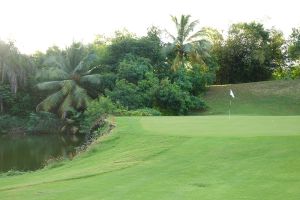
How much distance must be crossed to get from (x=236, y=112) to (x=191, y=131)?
24628mm

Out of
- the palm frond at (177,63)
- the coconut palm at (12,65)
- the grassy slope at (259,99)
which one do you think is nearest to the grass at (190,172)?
the grassy slope at (259,99)

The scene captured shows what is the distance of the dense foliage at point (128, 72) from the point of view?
34.5 meters

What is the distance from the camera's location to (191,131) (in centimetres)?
1431

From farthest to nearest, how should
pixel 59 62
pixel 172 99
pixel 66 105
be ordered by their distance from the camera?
pixel 59 62
pixel 172 99
pixel 66 105

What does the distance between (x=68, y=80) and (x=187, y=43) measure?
13924 millimetres

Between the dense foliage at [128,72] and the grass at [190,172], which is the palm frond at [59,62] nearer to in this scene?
the dense foliage at [128,72]

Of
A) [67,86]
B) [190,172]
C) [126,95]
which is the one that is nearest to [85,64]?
[67,86]

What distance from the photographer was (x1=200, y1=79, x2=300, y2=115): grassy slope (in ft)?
124

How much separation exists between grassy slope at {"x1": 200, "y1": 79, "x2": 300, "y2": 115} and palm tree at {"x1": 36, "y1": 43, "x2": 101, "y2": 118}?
37.4ft

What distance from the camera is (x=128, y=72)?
116 feet

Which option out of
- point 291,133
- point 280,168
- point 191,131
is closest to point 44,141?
point 191,131

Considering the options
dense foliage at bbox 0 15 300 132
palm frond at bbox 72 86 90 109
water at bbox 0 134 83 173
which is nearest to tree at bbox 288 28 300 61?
dense foliage at bbox 0 15 300 132

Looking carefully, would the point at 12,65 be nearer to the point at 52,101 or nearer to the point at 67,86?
the point at 52,101

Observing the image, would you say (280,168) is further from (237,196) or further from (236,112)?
(236,112)
